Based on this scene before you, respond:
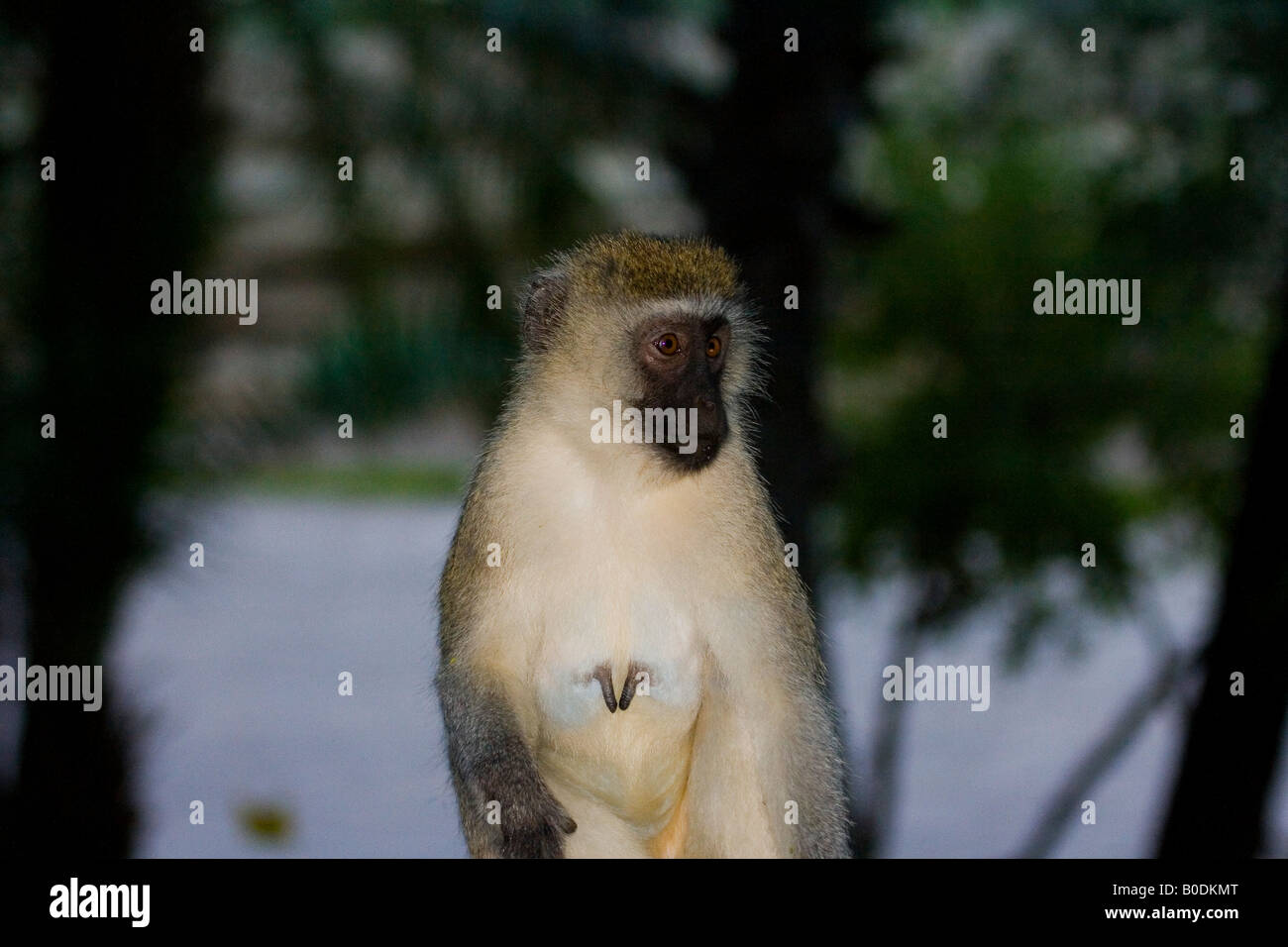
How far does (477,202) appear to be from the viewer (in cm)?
598

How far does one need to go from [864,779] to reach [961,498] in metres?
1.55

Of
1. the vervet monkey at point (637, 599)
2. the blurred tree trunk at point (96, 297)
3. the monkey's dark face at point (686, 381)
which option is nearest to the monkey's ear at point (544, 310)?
the vervet monkey at point (637, 599)

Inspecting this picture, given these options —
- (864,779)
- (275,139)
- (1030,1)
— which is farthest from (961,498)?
(275,139)

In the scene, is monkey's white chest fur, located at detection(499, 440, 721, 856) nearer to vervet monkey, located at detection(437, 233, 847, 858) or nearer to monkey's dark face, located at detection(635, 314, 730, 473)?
vervet monkey, located at detection(437, 233, 847, 858)

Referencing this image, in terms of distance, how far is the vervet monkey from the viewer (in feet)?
8.70

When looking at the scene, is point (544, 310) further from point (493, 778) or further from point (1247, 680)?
point (1247, 680)

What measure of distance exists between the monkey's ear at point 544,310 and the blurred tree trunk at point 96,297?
312 centimetres

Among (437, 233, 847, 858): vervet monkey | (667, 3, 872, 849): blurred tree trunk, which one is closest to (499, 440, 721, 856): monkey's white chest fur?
(437, 233, 847, 858): vervet monkey

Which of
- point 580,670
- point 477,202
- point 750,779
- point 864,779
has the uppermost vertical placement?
point 477,202

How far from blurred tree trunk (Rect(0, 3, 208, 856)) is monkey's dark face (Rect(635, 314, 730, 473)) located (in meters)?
3.38

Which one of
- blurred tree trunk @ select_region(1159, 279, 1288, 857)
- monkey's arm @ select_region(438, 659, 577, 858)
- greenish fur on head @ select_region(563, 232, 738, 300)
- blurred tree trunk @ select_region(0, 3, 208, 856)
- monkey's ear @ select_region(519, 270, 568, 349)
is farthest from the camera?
blurred tree trunk @ select_region(0, 3, 208, 856)

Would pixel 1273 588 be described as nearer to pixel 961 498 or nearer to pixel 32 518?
pixel 961 498

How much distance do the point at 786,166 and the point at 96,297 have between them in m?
2.84

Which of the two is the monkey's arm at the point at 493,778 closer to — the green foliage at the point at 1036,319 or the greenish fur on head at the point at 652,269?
the greenish fur on head at the point at 652,269
